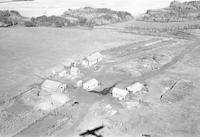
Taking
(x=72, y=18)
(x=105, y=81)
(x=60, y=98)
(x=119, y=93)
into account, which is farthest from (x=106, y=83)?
(x=72, y=18)

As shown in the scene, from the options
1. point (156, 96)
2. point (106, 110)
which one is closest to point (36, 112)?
point (106, 110)

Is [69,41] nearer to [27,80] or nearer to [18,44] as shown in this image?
[18,44]

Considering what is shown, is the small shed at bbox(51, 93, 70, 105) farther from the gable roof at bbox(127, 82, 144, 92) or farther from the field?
the gable roof at bbox(127, 82, 144, 92)

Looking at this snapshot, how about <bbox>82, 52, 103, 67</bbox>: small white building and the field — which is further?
<bbox>82, 52, 103, 67</bbox>: small white building

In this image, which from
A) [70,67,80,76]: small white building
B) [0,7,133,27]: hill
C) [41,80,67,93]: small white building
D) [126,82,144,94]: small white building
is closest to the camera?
[126,82,144,94]: small white building

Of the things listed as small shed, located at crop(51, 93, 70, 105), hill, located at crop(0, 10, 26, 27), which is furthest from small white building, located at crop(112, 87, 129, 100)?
hill, located at crop(0, 10, 26, 27)

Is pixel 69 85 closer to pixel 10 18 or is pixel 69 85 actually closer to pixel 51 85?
pixel 51 85
